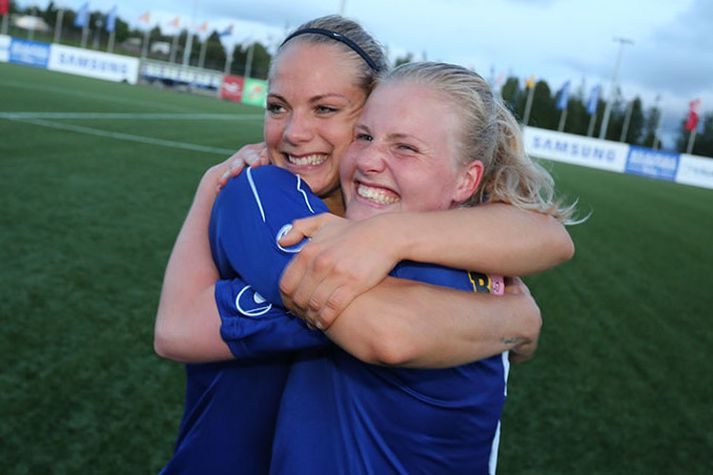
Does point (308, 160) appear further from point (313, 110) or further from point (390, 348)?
point (390, 348)

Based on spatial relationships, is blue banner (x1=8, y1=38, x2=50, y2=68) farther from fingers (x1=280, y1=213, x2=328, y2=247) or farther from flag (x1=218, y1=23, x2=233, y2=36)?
fingers (x1=280, y1=213, x2=328, y2=247)

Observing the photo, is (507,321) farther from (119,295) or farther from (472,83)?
(119,295)

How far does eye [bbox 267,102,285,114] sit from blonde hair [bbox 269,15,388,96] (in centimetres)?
8

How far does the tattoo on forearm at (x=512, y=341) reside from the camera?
155 cm

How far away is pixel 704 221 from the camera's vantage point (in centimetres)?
1756

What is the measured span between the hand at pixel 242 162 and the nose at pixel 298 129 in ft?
0.31

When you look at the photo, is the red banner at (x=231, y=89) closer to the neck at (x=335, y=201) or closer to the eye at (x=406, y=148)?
the neck at (x=335, y=201)

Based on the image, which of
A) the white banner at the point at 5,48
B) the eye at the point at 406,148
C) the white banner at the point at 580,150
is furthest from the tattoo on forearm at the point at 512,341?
the white banner at the point at 5,48

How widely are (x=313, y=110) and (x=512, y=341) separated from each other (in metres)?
0.78

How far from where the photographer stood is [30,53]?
41719 millimetres

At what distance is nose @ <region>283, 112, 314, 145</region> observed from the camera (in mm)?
1932

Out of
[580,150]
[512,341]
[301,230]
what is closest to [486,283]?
[512,341]

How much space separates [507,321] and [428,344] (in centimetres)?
33

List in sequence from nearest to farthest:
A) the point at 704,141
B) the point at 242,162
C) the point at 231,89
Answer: the point at 242,162 < the point at 231,89 < the point at 704,141
